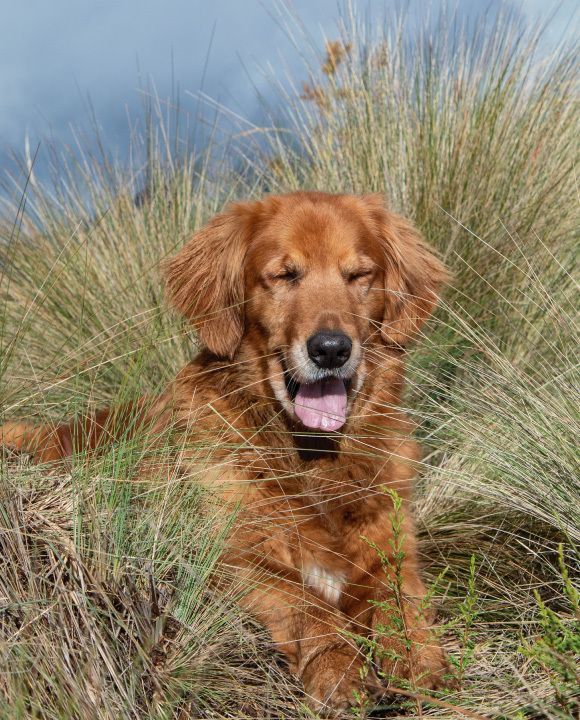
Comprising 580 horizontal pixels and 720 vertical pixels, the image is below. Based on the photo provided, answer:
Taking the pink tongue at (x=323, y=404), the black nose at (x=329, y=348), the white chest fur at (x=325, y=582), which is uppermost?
the black nose at (x=329, y=348)

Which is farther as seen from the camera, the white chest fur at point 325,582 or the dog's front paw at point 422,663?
the white chest fur at point 325,582

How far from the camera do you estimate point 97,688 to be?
179 centimetres

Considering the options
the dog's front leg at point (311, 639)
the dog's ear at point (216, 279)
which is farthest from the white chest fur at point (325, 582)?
the dog's ear at point (216, 279)

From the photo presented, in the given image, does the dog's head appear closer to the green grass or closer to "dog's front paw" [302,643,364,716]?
the green grass

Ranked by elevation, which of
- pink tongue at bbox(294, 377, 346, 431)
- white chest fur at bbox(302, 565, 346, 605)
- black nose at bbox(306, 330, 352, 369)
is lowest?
white chest fur at bbox(302, 565, 346, 605)

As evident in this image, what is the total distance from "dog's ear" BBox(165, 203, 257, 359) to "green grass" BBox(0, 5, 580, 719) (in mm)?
115

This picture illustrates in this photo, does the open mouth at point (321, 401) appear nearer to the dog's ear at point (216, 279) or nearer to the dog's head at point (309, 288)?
the dog's head at point (309, 288)

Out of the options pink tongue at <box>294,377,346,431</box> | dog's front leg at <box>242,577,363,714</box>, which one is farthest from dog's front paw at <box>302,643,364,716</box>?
pink tongue at <box>294,377,346,431</box>

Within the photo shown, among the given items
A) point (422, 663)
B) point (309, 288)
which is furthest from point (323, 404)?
point (422, 663)

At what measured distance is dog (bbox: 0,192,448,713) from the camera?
2.44 m

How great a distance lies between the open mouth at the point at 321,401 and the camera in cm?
287

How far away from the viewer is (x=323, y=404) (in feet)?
9.56

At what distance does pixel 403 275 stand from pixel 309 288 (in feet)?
1.83

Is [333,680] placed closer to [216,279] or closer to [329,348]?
[329,348]
